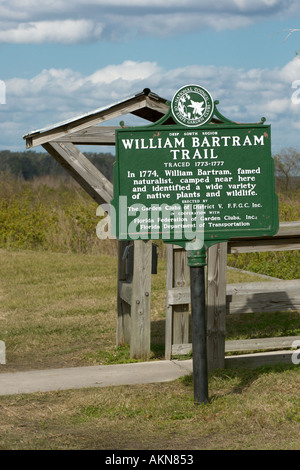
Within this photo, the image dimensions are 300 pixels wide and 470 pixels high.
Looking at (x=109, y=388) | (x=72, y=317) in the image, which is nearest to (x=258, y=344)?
(x=109, y=388)

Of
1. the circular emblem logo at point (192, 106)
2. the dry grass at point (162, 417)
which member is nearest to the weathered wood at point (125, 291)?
the dry grass at point (162, 417)

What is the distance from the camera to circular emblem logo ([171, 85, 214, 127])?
546 centimetres

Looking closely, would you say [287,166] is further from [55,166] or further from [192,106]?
[55,166]

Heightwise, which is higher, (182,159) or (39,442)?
(182,159)

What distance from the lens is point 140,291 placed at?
735 centimetres

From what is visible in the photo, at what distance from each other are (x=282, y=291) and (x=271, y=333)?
1.80 m

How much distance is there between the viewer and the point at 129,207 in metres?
5.45

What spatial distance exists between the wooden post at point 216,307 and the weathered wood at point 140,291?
89cm

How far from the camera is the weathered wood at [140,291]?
24.0ft

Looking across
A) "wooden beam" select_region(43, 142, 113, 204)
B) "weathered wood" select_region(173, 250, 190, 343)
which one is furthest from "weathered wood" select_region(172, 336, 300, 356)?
"wooden beam" select_region(43, 142, 113, 204)

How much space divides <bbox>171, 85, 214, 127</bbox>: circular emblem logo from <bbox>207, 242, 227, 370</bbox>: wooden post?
1.54m

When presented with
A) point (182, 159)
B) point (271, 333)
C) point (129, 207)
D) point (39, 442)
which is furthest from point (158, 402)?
point (271, 333)

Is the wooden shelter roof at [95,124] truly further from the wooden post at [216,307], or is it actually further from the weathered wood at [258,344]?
the weathered wood at [258,344]
